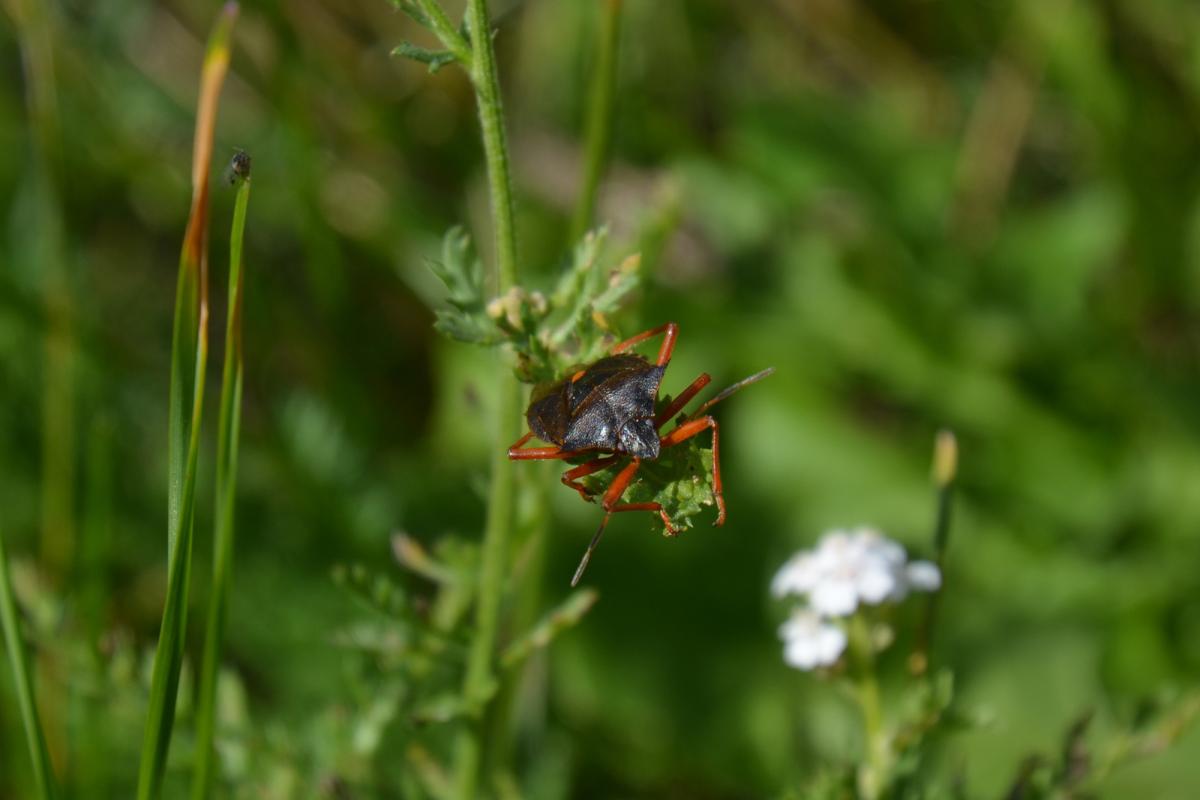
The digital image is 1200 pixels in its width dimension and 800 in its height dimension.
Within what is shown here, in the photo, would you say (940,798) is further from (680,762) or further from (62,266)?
(62,266)

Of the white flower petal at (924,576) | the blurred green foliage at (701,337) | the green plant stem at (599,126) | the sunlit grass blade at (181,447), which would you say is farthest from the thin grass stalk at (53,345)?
the white flower petal at (924,576)

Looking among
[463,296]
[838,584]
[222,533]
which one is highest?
[463,296]

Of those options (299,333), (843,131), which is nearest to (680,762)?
(299,333)

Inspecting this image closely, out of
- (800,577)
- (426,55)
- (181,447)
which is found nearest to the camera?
(426,55)

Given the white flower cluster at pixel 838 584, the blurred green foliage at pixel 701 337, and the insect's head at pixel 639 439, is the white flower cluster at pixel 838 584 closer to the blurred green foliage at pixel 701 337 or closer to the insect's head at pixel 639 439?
the insect's head at pixel 639 439

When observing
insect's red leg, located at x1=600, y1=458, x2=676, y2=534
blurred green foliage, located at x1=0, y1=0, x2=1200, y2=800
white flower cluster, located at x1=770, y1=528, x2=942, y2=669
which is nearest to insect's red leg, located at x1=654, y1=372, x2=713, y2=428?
insect's red leg, located at x1=600, y1=458, x2=676, y2=534

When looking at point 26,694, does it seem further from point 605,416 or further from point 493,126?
point 493,126

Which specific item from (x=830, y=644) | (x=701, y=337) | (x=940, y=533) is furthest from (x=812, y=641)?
(x=701, y=337)
